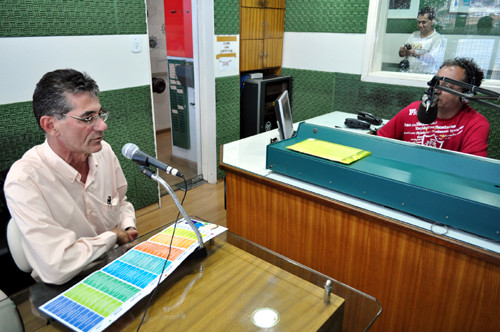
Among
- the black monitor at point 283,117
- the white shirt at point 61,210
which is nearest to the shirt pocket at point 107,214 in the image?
the white shirt at point 61,210

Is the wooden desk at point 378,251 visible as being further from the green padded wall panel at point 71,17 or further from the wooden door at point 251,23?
the wooden door at point 251,23

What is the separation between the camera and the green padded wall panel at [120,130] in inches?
97.5

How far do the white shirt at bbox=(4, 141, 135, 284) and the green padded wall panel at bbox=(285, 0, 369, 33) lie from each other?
3125 millimetres

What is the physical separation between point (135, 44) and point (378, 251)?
249cm

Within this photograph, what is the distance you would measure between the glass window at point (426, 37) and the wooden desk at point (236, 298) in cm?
303

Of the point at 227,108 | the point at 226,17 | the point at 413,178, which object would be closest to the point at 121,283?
the point at 413,178

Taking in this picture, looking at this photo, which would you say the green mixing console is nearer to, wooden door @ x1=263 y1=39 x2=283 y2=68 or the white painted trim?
the white painted trim

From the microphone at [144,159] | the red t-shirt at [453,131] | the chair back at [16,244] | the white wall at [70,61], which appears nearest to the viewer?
the microphone at [144,159]

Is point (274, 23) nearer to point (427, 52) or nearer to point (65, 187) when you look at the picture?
point (427, 52)

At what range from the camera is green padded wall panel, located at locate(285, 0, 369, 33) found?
384 centimetres

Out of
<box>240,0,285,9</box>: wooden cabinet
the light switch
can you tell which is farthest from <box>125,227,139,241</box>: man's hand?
<box>240,0,285,9</box>: wooden cabinet

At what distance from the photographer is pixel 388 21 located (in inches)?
151

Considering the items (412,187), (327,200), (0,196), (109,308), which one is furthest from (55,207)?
(412,187)

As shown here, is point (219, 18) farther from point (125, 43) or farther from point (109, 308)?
point (109, 308)
